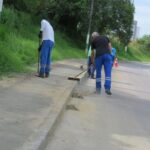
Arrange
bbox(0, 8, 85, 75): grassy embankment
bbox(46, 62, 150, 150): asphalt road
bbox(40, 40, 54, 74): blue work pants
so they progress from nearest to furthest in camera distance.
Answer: bbox(46, 62, 150, 150): asphalt road, bbox(40, 40, 54, 74): blue work pants, bbox(0, 8, 85, 75): grassy embankment

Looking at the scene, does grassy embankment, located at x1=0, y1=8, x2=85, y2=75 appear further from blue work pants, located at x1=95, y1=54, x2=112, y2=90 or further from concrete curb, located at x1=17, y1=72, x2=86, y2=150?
concrete curb, located at x1=17, y1=72, x2=86, y2=150

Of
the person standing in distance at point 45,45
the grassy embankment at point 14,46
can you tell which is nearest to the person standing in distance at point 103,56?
the person standing in distance at point 45,45

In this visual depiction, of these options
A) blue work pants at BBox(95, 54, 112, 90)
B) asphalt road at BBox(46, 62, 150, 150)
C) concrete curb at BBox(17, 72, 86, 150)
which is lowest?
asphalt road at BBox(46, 62, 150, 150)

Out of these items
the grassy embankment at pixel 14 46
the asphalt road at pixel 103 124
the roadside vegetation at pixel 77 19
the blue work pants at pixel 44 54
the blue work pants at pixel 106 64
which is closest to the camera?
the asphalt road at pixel 103 124

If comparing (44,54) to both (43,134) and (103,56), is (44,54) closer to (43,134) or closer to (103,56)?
(103,56)

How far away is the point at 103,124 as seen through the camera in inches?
440

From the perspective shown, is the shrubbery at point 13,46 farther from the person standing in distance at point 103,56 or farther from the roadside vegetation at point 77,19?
the roadside vegetation at point 77,19

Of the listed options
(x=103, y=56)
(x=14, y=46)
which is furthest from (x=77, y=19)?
(x=103, y=56)

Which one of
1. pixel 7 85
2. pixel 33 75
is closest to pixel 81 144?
pixel 7 85

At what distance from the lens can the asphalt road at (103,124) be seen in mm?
9102

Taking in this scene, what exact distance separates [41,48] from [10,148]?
1075 centimetres

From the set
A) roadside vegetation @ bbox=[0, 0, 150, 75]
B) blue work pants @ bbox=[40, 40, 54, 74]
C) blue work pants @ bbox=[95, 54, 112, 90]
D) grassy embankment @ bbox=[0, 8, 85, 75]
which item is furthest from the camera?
roadside vegetation @ bbox=[0, 0, 150, 75]

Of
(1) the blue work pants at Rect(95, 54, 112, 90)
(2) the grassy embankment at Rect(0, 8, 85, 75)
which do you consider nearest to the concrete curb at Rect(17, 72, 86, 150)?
(1) the blue work pants at Rect(95, 54, 112, 90)

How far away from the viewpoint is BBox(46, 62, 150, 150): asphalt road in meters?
9.10
